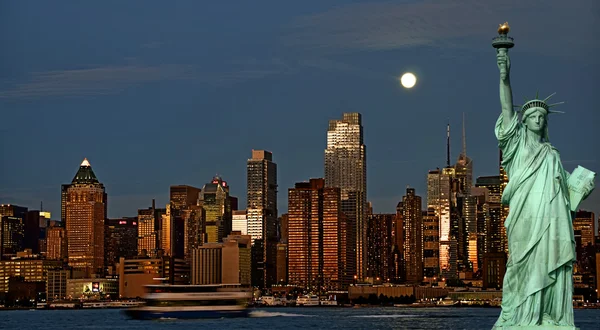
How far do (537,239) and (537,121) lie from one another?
85.9 inches

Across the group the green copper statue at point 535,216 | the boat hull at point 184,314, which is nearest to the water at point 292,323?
the boat hull at point 184,314

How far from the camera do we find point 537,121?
2228cm

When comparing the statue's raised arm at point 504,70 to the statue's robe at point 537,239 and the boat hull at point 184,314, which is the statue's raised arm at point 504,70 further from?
the boat hull at point 184,314

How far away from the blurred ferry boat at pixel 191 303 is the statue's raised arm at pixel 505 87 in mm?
95499

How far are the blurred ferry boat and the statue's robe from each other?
312ft

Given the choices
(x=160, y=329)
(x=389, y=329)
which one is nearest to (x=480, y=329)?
(x=389, y=329)

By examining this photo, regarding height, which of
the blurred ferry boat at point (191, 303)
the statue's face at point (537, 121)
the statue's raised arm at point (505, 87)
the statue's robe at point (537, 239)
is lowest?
the blurred ferry boat at point (191, 303)

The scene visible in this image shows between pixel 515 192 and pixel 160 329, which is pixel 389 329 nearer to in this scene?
pixel 160 329

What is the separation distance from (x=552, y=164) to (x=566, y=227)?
118 centimetres

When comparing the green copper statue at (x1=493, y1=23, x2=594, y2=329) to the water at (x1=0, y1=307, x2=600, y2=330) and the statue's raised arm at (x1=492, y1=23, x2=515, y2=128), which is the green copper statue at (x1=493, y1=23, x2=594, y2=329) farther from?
the water at (x1=0, y1=307, x2=600, y2=330)

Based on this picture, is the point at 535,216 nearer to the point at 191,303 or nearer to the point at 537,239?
the point at 537,239

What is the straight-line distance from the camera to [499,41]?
22312mm

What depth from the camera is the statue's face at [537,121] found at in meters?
22.3

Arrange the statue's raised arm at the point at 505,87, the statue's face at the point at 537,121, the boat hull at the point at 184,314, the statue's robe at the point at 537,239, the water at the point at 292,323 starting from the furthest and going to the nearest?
the boat hull at the point at 184,314 → the water at the point at 292,323 → the statue's face at the point at 537,121 → the statue's raised arm at the point at 505,87 → the statue's robe at the point at 537,239
